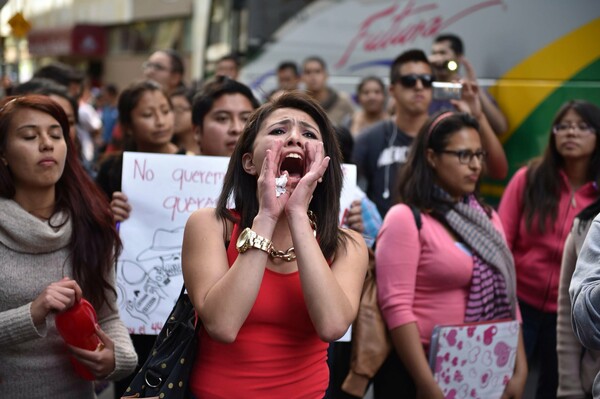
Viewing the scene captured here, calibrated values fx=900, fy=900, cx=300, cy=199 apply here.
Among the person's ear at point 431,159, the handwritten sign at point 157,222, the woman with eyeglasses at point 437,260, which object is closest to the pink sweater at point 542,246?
the woman with eyeglasses at point 437,260

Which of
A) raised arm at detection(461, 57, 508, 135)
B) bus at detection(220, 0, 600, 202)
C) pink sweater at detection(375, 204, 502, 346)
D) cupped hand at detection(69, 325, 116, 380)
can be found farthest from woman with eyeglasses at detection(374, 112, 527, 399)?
raised arm at detection(461, 57, 508, 135)

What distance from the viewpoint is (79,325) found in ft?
11.2

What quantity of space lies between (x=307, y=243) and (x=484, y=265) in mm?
1742

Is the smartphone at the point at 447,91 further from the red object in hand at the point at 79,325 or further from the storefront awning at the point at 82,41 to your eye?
the storefront awning at the point at 82,41

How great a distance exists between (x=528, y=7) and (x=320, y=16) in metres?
3.45

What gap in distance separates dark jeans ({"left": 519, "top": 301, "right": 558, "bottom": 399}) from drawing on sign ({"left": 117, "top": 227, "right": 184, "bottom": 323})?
2108 mm

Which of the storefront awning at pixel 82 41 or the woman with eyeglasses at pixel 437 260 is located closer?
the woman with eyeglasses at pixel 437 260

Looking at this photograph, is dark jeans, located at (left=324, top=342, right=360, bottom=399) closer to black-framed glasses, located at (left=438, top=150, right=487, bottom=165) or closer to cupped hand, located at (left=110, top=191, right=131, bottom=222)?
black-framed glasses, located at (left=438, top=150, right=487, bottom=165)

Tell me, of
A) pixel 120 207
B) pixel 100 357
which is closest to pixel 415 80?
pixel 120 207

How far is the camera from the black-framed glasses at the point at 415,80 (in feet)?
20.5

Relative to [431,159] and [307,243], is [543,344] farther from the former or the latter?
[307,243]

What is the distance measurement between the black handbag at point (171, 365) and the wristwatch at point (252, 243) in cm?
36

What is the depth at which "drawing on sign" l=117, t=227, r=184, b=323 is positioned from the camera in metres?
4.32

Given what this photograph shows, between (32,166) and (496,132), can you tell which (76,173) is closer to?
(32,166)
